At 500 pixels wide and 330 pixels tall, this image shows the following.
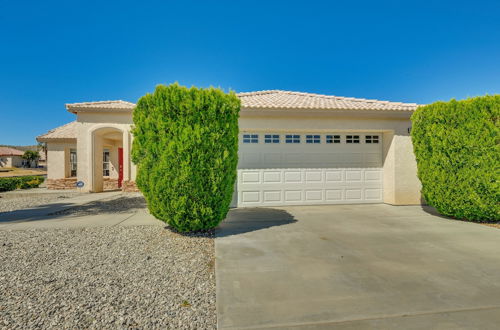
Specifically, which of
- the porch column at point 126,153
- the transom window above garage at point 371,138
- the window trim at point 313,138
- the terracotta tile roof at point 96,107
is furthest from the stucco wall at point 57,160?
the transom window above garage at point 371,138

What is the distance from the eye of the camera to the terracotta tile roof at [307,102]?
9.30 m

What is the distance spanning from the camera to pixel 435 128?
7.29 m

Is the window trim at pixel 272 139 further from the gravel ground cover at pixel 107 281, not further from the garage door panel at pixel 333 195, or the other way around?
the gravel ground cover at pixel 107 281

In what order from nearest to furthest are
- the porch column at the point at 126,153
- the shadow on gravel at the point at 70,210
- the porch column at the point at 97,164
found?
the shadow on gravel at the point at 70,210, the porch column at the point at 126,153, the porch column at the point at 97,164

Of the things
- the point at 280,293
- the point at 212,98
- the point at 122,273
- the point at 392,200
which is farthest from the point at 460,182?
the point at 122,273

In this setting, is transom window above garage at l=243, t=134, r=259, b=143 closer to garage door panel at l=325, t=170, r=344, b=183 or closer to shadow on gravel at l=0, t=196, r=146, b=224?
garage door panel at l=325, t=170, r=344, b=183

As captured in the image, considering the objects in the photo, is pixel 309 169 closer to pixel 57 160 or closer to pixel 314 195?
pixel 314 195

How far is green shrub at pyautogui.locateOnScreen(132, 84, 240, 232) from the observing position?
536 cm

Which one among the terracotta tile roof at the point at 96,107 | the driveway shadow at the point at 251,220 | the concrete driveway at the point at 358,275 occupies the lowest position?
the concrete driveway at the point at 358,275

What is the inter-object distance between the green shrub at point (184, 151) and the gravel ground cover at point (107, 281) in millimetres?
757

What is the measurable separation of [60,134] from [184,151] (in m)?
15.8

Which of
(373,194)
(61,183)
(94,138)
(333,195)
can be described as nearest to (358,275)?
(333,195)

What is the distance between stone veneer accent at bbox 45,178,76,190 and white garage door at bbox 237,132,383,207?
1303 cm

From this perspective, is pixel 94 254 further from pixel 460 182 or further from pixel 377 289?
pixel 460 182
